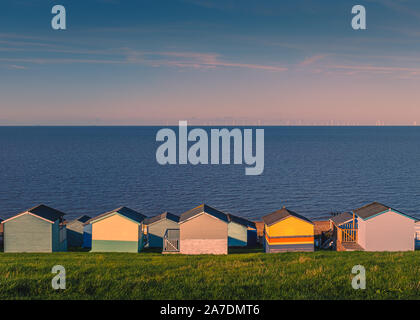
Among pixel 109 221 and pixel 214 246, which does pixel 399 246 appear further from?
pixel 109 221

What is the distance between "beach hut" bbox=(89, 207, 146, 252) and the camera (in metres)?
28.7

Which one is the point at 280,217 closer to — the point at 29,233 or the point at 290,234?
the point at 290,234

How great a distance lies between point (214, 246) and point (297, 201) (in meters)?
39.4

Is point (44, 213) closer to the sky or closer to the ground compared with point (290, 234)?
closer to the sky

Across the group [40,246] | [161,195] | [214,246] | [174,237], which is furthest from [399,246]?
[161,195]

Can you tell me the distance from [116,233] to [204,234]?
732 cm

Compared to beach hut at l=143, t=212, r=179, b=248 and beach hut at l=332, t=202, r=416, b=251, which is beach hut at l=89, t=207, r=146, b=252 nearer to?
beach hut at l=143, t=212, r=179, b=248

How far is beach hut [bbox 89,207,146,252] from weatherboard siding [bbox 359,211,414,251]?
18.6m

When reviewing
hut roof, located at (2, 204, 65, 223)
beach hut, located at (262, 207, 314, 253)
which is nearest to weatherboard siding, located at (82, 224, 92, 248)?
hut roof, located at (2, 204, 65, 223)

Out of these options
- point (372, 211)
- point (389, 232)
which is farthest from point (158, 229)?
point (389, 232)

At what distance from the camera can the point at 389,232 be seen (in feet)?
92.9
